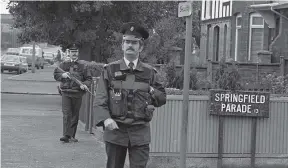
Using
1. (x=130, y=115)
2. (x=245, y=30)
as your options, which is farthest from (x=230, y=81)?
(x=245, y=30)

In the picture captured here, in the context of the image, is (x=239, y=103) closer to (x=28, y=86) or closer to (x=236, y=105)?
(x=236, y=105)

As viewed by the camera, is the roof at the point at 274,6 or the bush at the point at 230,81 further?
the roof at the point at 274,6

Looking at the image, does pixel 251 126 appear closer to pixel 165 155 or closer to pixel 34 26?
pixel 165 155

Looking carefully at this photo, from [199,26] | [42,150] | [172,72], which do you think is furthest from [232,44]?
[42,150]

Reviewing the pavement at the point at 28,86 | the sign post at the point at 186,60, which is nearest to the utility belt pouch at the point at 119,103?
the sign post at the point at 186,60

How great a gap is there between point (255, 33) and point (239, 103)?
18.2m

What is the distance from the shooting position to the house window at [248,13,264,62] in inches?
1068

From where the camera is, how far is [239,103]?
9555 millimetres

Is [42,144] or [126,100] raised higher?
[126,100]

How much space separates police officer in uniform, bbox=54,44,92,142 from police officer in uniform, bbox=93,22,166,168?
213 inches

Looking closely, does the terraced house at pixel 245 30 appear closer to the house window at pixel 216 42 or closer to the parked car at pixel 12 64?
the house window at pixel 216 42

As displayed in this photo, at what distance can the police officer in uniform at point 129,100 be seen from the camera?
6.52 m

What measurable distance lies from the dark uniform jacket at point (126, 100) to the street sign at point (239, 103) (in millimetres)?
2969

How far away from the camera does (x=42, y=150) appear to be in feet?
36.5
